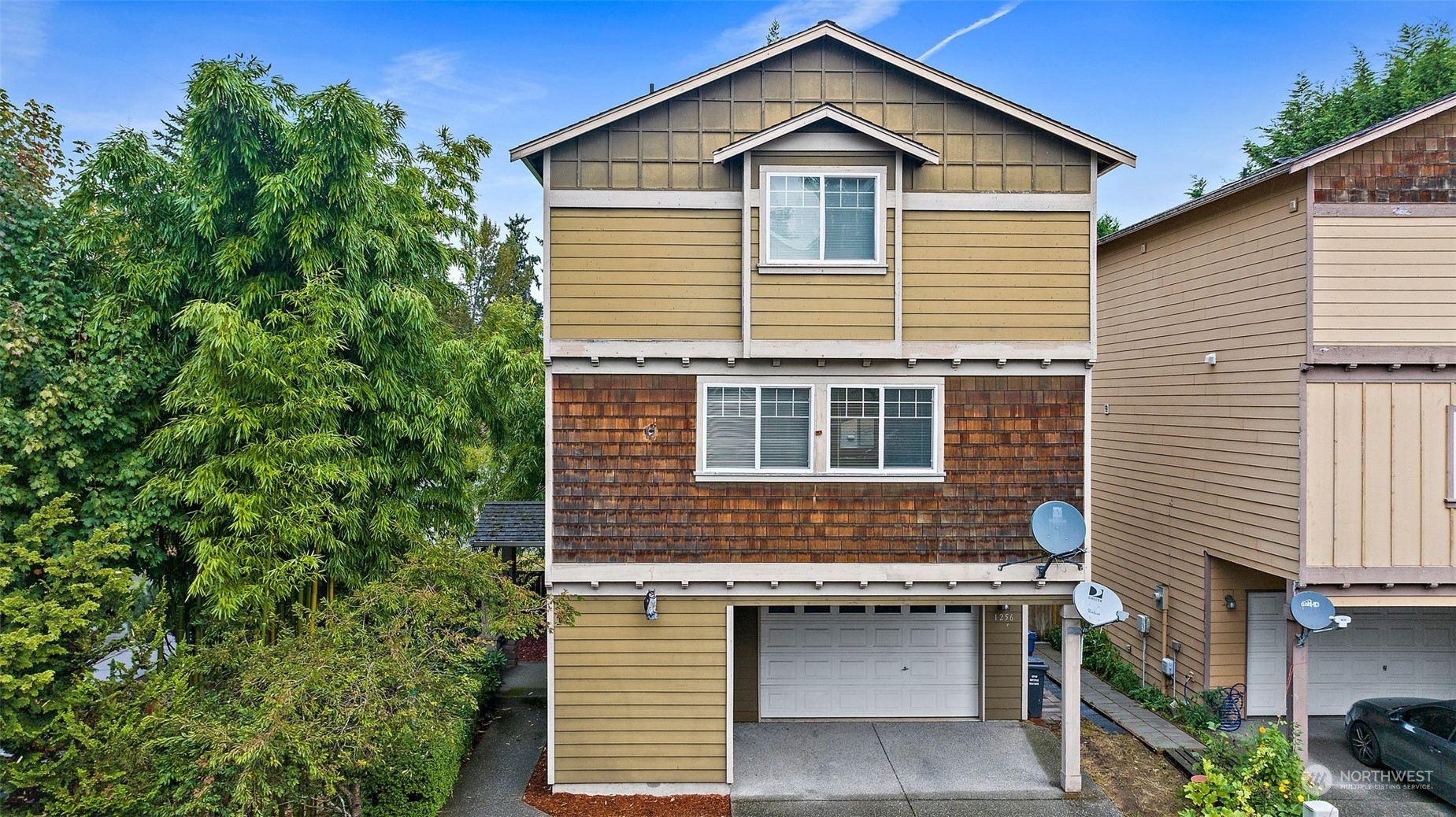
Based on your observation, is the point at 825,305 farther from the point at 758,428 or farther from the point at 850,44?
the point at 850,44

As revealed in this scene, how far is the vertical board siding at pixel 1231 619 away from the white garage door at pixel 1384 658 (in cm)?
66

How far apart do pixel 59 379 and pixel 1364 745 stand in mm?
16191

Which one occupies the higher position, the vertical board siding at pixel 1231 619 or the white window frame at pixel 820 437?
the white window frame at pixel 820 437

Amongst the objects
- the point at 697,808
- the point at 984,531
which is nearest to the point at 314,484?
the point at 697,808

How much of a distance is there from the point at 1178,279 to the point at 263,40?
661 inches

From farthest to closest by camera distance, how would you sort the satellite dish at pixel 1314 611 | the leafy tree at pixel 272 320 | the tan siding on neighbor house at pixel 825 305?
the satellite dish at pixel 1314 611, the tan siding on neighbor house at pixel 825 305, the leafy tree at pixel 272 320

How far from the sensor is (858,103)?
8.12m

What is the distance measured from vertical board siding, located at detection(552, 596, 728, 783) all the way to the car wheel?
843 centimetres

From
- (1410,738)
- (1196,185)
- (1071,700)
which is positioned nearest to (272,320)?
(1071,700)

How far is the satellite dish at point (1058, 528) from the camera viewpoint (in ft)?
25.0

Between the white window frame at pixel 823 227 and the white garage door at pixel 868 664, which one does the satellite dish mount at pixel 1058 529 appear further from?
the white window frame at pixel 823 227

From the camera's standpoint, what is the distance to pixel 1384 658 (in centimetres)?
1010

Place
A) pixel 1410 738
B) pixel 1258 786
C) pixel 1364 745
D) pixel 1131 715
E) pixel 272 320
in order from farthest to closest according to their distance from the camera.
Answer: pixel 1131 715 → pixel 1364 745 → pixel 1410 738 → pixel 272 320 → pixel 1258 786

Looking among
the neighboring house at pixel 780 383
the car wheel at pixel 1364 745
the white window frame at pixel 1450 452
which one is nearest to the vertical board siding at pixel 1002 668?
the neighboring house at pixel 780 383
